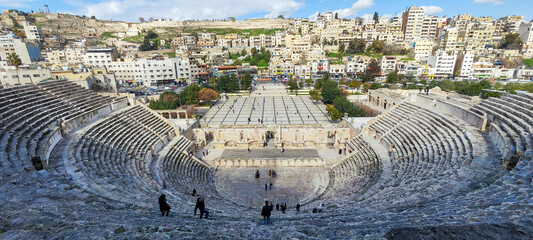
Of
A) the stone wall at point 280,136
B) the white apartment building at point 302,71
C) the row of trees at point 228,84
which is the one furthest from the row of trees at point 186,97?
the white apartment building at point 302,71

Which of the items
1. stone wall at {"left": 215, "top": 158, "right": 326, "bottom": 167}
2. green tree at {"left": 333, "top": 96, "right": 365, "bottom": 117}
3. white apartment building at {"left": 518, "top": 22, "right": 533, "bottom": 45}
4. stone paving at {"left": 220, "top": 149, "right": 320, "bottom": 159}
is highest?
white apartment building at {"left": 518, "top": 22, "right": 533, "bottom": 45}

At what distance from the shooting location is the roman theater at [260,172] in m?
6.51

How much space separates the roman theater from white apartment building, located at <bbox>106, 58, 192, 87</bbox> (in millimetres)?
39044

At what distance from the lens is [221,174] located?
70.0 feet

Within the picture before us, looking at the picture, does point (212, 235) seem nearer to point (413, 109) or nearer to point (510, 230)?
point (510, 230)

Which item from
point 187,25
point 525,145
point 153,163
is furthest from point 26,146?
point 187,25

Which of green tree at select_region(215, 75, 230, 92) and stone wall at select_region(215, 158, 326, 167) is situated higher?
green tree at select_region(215, 75, 230, 92)

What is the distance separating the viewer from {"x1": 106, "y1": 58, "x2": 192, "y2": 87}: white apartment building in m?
60.5

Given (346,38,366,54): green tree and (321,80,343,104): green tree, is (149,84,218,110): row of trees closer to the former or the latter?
(321,80,343,104): green tree

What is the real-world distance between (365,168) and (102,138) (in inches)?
778

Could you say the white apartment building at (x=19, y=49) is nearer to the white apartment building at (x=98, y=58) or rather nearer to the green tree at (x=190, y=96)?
the white apartment building at (x=98, y=58)

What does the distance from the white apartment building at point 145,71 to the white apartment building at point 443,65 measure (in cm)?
7163

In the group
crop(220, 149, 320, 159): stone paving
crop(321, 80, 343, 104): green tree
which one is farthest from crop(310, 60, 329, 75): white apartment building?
crop(220, 149, 320, 159): stone paving

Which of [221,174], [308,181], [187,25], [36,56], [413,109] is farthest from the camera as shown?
[187,25]
